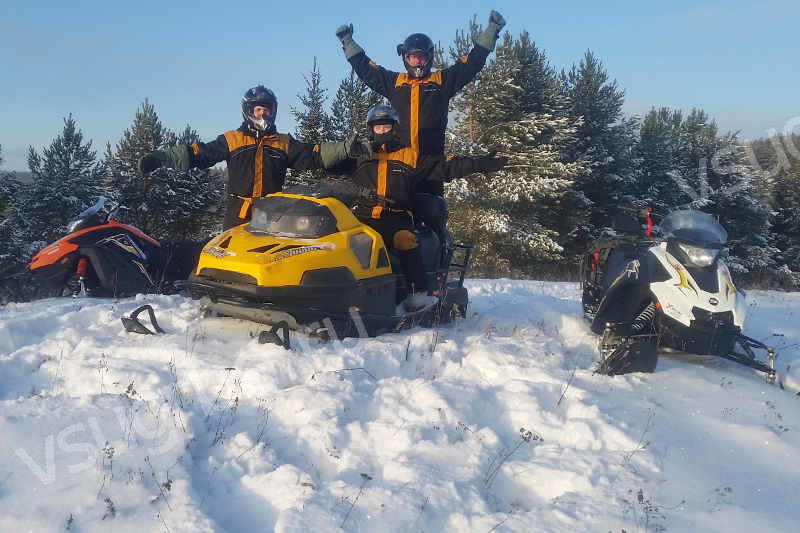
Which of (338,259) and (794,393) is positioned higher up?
(338,259)

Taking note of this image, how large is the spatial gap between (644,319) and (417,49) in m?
3.87

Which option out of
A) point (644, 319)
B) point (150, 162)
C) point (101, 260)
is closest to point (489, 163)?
point (644, 319)

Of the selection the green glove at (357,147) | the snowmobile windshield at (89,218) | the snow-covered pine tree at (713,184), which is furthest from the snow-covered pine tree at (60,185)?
the snow-covered pine tree at (713,184)

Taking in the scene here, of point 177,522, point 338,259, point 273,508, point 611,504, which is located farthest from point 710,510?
point 338,259

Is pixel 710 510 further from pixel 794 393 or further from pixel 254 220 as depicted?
pixel 254 220

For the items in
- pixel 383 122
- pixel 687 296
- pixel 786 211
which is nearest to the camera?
pixel 687 296

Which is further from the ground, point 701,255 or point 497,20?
point 497,20

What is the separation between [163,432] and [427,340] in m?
2.61

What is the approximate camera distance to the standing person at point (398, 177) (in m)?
5.94

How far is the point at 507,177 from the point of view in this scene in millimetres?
20000

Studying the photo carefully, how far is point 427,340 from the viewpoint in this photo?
522cm

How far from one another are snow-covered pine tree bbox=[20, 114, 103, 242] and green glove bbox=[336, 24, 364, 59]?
1696cm

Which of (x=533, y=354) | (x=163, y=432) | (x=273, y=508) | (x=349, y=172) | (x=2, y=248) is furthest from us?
(x=2, y=248)

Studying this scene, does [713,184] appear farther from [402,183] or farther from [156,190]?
[402,183]
